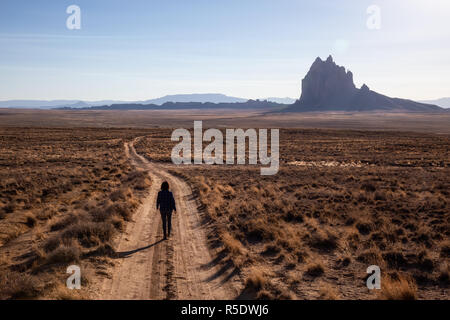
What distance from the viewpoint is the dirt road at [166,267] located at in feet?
22.5

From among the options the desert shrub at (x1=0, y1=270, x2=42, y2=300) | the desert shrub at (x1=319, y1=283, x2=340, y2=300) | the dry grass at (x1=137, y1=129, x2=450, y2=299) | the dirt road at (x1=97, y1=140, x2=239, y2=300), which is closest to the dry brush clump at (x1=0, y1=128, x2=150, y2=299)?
the desert shrub at (x1=0, y1=270, x2=42, y2=300)

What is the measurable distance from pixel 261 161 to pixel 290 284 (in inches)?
1116

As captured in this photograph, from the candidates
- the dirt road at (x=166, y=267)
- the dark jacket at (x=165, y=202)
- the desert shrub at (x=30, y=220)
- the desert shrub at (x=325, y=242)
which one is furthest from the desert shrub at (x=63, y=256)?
the desert shrub at (x=325, y=242)

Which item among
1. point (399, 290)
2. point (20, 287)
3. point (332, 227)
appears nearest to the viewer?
point (20, 287)

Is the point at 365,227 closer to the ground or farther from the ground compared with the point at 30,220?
closer to the ground

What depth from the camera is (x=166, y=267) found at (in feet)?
26.8

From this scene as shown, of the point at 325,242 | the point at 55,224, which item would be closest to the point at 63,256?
the point at 55,224

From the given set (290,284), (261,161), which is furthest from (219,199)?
(261,161)

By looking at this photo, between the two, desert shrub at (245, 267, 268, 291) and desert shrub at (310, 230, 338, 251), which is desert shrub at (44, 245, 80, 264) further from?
desert shrub at (310, 230, 338, 251)

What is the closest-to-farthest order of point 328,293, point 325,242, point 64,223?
1. point 328,293
2. point 325,242
3. point 64,223

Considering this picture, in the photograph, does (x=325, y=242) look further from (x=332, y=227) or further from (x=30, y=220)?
(x=30, y=220)

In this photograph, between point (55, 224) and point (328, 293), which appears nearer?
point (328, 293)

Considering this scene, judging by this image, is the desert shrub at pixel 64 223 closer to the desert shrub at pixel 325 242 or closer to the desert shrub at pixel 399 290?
the desert shrub at pixel 325 242
